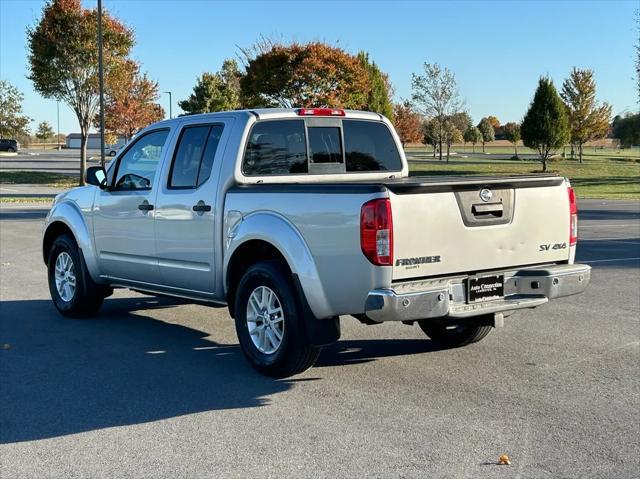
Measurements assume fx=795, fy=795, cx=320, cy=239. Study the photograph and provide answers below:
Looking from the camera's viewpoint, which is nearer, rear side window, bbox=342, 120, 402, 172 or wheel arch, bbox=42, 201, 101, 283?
rear side window, bbox=342, 120, 402, 172

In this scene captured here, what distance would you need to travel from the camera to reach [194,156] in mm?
6961

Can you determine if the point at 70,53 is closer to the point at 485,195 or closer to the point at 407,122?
the point at 485,195

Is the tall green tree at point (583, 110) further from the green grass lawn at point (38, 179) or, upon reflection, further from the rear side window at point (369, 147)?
the rear side window at point (369, 147)

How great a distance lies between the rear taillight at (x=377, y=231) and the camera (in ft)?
17.0

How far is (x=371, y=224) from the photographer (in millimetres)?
5191

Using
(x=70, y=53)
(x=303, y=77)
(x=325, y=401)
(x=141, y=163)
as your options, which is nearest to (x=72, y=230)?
(x=141, y=163)

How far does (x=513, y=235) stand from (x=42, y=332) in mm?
4644

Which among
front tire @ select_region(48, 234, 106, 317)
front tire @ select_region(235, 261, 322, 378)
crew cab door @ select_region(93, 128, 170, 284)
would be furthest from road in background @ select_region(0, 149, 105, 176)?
front tire @ select_region(235, 261, 322, 378)

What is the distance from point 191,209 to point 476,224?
2.49 m

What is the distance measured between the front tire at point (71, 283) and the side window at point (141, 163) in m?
1.05

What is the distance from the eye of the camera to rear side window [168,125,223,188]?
6785 millimetres

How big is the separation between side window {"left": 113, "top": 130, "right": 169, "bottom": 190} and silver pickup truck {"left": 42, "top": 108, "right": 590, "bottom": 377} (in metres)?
0.02

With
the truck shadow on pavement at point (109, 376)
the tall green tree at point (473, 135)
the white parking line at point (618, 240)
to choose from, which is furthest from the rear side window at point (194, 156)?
the tall green tree at point (473, 135)

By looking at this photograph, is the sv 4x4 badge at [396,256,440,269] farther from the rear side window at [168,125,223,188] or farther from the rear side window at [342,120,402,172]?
the rear side window at [168,125,223,188]
